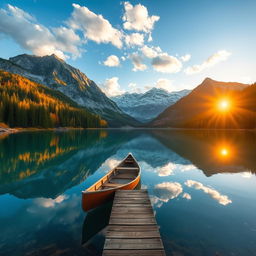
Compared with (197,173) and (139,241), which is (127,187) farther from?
(197,173)

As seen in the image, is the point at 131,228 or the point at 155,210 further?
the point at 155,210

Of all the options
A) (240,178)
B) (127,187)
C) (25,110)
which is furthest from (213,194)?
(25,110)

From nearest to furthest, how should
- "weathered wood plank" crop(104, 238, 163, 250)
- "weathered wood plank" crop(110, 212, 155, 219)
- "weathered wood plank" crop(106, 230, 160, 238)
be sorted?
"weathered wood plank" crop(104, 238, 163, 250), "weathered wood plank" crop(106, 230, 160, 238), "weathered wood plank" crop(110, 212, 155, 219)

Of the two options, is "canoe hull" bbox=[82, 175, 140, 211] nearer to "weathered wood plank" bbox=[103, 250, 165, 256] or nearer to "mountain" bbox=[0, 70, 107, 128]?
"weathered wood plank" bbox=[103, 250, 165, 256]

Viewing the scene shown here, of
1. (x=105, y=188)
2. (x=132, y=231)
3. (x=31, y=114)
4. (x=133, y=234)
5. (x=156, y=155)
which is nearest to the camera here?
(x=133, y=234)

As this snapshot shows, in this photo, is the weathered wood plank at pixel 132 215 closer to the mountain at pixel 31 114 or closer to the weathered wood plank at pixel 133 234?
the weathered wood plank at pixel 133 234

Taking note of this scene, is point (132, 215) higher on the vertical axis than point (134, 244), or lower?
lower

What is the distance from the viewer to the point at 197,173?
79.9ft

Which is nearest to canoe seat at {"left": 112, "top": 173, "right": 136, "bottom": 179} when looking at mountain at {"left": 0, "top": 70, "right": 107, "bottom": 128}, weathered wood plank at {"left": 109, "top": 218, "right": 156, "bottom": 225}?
weathered wood plank at {"left": 109, "top": 218, "right": 156, "bottom": 225}

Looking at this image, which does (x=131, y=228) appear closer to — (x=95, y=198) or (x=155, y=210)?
(x=95, y=198)

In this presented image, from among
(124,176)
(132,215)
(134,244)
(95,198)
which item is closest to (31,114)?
(124,176)

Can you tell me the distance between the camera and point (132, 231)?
8352mm

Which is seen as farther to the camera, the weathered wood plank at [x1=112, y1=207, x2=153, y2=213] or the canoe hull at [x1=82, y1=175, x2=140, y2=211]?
the canoe hull at [x1=82, y1=175, x2=140, y2=211]

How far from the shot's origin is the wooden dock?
7039 mm
